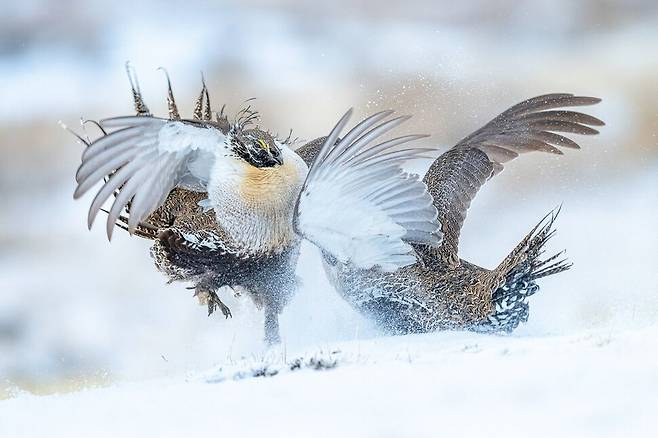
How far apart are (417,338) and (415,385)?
57.8 inches

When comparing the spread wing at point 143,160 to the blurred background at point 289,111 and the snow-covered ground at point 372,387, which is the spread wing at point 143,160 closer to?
the snow-covered ground at point 372,387

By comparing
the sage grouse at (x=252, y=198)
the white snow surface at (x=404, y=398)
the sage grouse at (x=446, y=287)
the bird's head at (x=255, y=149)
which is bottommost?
the white snow surface at (x=404, y=398)

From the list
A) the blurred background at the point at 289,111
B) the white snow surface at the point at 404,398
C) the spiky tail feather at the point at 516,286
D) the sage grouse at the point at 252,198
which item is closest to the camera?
the white snow surface at the point at 404,398

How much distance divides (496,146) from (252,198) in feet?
7.23

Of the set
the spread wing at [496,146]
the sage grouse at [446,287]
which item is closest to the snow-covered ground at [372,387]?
the sage grouse at [446,287]

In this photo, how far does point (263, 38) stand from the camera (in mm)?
16156

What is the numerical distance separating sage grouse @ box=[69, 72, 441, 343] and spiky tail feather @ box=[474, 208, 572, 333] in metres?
0.56

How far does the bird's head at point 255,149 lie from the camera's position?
6.32 m

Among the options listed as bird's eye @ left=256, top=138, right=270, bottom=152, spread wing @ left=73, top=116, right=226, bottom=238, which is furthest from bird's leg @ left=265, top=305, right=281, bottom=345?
bird's eye @ left=256, top=138, right=270, bottom=152

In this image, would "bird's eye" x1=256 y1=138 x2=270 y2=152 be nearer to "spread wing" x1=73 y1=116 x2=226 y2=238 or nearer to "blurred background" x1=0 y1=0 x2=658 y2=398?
"spread wing" x1=73 y1=116 x2=226 y2=238

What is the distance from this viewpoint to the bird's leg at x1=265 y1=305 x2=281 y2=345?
7.16 meters

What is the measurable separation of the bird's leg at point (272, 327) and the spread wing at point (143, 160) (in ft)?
3.97

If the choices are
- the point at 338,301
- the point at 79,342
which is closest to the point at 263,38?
the point at 79,342

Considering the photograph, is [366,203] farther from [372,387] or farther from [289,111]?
[289,111]
